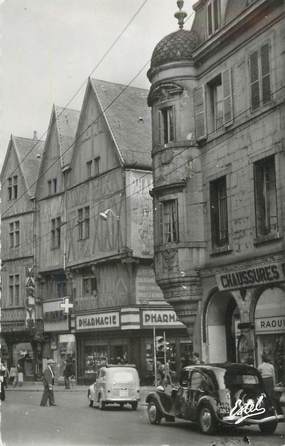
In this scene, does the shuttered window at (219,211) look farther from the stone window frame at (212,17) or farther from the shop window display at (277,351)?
the stone window frame at (212,17)

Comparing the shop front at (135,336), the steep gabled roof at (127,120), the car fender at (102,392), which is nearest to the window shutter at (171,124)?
the car fender at (102,392)

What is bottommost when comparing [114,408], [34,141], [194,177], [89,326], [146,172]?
[114,408]

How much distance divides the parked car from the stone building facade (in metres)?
2.91

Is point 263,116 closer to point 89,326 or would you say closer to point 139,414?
point 139,414

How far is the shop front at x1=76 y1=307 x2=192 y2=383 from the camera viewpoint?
36.2 m

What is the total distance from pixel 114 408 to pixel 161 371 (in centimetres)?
1029

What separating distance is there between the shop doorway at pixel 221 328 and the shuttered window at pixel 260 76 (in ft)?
22.8

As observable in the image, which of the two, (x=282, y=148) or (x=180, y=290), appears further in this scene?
(x=180, y=290)

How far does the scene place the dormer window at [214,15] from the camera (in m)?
24.4

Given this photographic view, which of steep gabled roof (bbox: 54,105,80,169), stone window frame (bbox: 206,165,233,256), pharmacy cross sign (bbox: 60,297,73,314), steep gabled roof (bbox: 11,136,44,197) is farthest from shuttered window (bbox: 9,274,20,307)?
stone window frame (bbox: 206,165,233,256)

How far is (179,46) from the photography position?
26.1 meters

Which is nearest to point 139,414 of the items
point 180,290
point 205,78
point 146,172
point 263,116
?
point 180,290

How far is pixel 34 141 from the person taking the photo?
1870 inches

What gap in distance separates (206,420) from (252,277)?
785 centimetres
